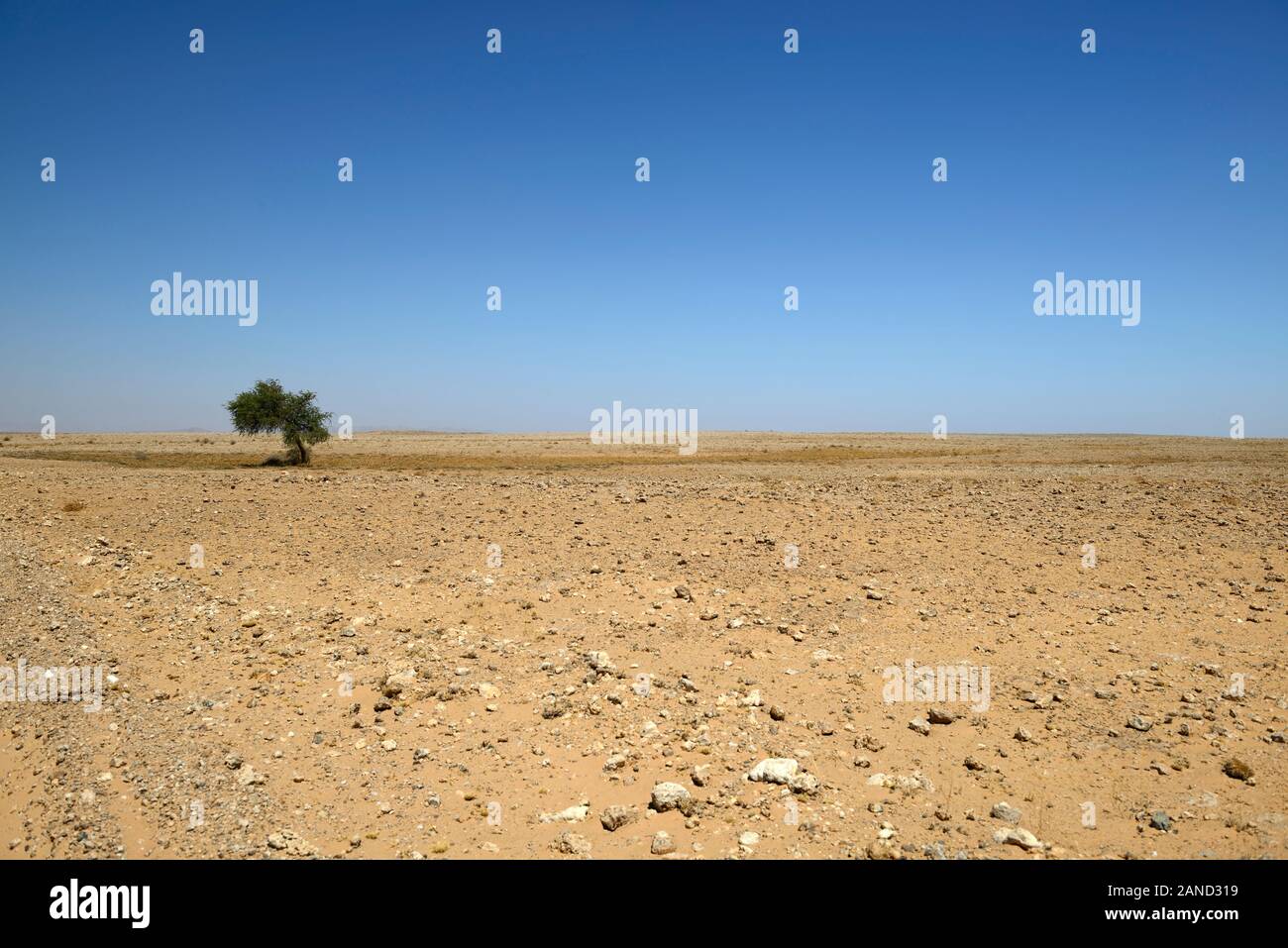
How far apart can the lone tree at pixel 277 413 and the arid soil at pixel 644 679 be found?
25397 millimetres

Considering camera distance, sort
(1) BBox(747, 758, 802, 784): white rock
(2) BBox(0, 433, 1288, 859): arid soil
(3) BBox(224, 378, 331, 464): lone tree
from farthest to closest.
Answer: (3) BBox(224, 378, 331, 464): lone tree, (1) BBox(747, 758, 802, 784): white rock, (2) BBox(0, 433, 1288, 859): arid soil

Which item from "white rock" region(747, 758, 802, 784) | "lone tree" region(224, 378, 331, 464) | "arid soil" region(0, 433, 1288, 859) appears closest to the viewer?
"arid soil" region(0, 433, 1288, 859)

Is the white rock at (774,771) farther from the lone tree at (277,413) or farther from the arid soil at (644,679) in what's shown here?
the lone tree at (277,413)

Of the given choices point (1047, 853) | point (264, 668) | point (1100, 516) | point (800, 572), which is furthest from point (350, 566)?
point (1100, 516)

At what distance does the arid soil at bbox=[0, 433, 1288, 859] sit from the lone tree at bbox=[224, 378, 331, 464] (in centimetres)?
2540

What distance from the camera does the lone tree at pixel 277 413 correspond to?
38938mm

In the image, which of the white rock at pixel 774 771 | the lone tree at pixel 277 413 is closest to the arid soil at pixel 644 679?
the white rock at pixel 774 771

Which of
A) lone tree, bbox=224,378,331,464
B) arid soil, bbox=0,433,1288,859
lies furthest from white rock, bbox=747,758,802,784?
lone tree, bbox=224,378,331,464

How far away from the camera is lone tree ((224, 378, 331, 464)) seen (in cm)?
3894

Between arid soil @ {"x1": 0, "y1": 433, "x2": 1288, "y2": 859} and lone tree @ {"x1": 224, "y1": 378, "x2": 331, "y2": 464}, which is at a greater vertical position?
lone tree @ {"x1": 224, "y1": 378, "x2": 331, "y2": 464}

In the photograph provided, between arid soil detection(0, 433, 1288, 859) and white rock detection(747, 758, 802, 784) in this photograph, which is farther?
white rock detection(747, 758, 802, 784)

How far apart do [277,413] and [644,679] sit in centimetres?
3785

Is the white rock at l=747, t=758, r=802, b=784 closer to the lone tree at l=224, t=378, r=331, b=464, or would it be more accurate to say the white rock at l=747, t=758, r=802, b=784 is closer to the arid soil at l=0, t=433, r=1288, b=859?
the arid soil at l=0, t=433, r=1288, b=859
